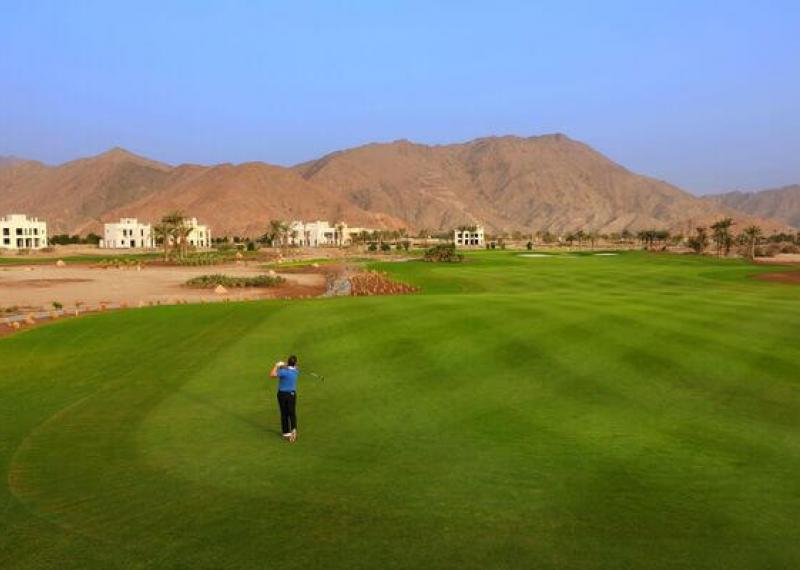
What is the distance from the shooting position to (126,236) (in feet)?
645

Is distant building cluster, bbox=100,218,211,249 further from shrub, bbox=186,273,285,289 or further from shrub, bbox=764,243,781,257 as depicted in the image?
shrub, bbox=764,243,781,257

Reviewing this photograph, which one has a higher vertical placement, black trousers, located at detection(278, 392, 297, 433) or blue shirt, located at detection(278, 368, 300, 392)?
blue shirt, located at detection(278, 368, 300, 392)

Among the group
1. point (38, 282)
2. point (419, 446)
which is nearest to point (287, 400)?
point (419, 446)

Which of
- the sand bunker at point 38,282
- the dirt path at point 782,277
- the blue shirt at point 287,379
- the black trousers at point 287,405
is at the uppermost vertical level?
the blue shirt at point 287,379

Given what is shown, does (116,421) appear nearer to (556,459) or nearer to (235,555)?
(235,555)

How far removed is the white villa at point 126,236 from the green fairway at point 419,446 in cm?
17910

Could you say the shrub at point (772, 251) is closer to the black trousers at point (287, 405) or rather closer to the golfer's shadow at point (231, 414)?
the golfer's shadow at point (231, 414)

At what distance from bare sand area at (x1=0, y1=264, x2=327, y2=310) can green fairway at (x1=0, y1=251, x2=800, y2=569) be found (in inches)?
1080

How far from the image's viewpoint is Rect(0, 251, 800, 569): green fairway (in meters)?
9.60

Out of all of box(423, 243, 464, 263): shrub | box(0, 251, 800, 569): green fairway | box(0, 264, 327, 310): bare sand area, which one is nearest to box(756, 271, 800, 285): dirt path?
box(0, 251, 800, 569): green fairway

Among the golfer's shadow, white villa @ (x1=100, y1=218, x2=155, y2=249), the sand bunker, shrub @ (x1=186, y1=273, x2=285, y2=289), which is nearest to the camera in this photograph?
the golfer's shadow

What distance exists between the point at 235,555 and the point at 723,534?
640cm

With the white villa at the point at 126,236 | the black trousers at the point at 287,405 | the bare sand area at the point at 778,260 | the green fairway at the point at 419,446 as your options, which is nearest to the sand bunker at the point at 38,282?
the green fairway at the point at 419,446

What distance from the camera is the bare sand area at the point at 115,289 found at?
5316 cm
